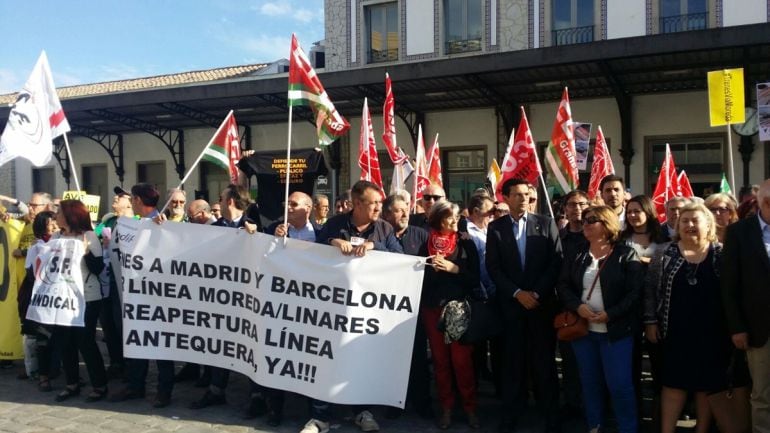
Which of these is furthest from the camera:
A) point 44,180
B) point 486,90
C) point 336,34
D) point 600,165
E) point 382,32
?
point 44,180

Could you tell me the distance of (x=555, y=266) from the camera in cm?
485

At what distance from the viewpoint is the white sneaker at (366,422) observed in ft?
15.9

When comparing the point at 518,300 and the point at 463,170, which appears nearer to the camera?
the point at 518,300

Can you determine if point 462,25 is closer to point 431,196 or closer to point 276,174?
point 276,174

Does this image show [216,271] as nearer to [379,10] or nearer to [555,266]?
[555,266]

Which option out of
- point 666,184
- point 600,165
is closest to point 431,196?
point 666,184

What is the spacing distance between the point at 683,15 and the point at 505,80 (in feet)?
16.8

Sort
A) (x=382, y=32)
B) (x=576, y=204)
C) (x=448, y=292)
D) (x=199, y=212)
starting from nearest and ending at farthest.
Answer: (x=448, y=292), (x=576, y=204), (x=199, y=212), (x=382, y=32)

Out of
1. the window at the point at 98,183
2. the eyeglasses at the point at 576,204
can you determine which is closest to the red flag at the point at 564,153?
the eyeglasses at the point at 576,204

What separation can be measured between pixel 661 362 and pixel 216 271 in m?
3.41

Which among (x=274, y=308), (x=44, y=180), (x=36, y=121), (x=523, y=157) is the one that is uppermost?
(x=44, y=180)

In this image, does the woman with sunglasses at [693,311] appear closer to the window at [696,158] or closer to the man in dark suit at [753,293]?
the man in dark suit at [753,293]

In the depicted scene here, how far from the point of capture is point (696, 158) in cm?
1390

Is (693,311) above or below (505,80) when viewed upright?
below
